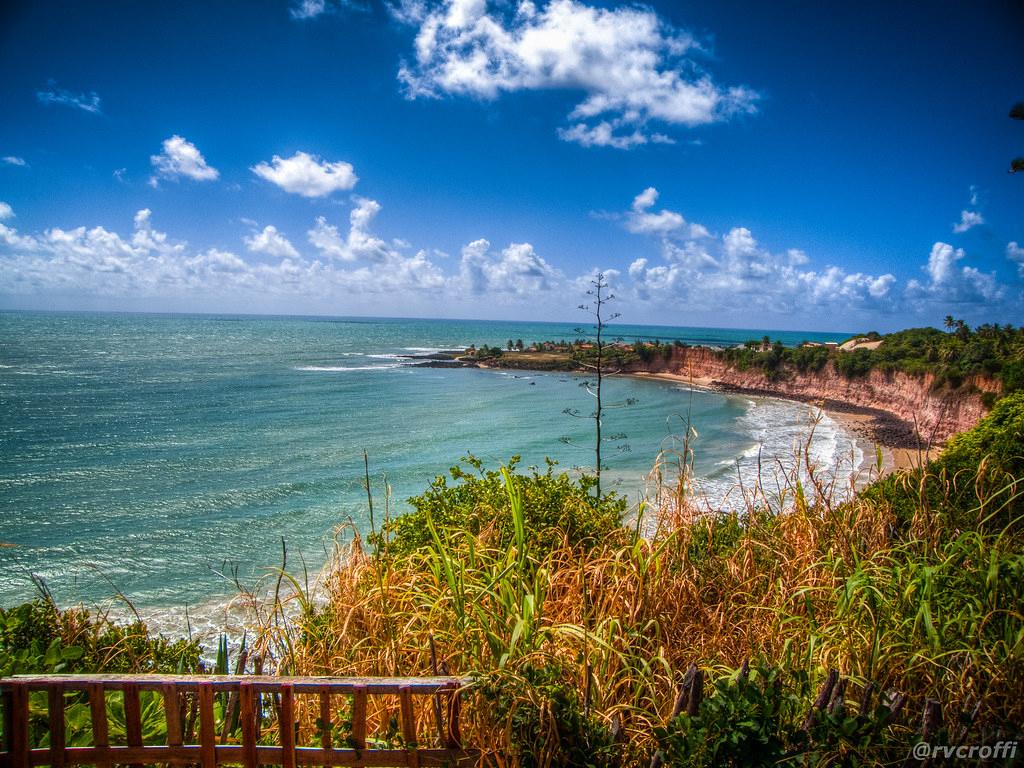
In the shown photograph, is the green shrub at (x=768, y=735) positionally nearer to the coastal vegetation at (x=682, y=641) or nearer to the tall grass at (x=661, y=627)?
the coastal vegetation at (x=682, y=641)

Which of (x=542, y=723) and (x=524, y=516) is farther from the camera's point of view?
(x=524, y=516)

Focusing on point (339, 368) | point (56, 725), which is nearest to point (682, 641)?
point (56, 725)

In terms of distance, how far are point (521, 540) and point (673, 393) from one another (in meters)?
47.7

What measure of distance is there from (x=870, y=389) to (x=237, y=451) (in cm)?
4718

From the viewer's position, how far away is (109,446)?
2408cm

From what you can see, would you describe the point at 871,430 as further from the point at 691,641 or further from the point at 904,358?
the point at 691,641

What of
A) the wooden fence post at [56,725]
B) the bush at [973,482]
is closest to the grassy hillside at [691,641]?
the bush at [973,482]

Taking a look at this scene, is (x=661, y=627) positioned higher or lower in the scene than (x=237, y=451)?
higher

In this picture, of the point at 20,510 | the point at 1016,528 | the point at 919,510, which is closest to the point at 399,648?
the point at 919,510

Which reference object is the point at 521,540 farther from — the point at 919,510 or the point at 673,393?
the point at 673,393

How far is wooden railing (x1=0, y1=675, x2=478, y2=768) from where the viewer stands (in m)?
2.32

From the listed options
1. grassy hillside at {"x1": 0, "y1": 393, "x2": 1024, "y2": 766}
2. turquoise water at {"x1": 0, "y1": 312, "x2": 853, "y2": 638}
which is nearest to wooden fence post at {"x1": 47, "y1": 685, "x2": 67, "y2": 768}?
grassy hillside at {"x1": 0, "y1": 393, "x2": 1024, "y2": 766}

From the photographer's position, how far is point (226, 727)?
2.56 metres

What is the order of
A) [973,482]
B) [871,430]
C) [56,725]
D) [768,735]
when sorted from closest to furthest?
1. [768,735]
2. [56,725]
3. [973,482]
4. [871,430]
